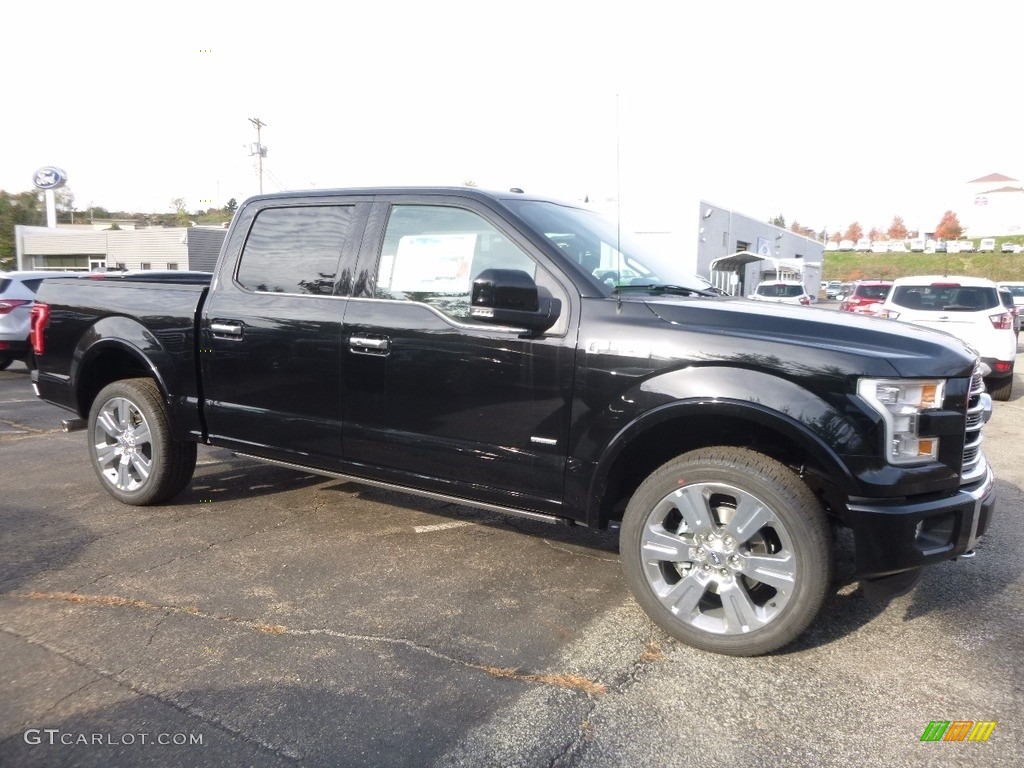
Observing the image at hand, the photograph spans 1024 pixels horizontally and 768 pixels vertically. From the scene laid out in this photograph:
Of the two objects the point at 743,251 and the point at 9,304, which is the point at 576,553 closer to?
the point at 9,304

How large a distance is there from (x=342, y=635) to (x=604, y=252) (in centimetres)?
223

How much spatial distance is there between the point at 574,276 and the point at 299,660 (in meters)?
2.03

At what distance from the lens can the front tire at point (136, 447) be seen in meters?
5.00

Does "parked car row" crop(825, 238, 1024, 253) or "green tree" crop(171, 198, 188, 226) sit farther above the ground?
"green tree" crop(171, 198, 188, 226)

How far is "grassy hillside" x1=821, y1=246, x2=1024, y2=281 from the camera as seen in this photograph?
79.3 meters

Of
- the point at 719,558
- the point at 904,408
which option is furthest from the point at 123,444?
the point at 904,408

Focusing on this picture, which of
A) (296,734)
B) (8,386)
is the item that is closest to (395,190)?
(296,734)

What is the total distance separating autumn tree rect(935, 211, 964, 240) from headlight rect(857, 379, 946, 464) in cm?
12381

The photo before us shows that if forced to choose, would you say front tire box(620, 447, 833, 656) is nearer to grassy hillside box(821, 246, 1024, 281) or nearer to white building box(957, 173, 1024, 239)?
grassy hillside box(821, 246, 1024, 281)

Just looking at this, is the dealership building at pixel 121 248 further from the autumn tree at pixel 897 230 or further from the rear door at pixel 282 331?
the autumn tree at pixel 897 230

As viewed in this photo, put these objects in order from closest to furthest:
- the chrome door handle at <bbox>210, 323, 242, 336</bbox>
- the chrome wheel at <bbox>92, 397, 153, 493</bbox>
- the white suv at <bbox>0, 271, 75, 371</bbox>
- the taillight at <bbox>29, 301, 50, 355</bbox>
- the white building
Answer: the chrome door handle at <bbox>210, 323, 242, 336</bbox> → the chrome wheel at <bbox>92, 397, 153, 493</bbox> → the taillight at <bbox>29, 301, 50, 355</bbox> → the white suv at <bbox>0, 271, 75, 371</bbox> → the white building

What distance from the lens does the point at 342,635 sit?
3393mm

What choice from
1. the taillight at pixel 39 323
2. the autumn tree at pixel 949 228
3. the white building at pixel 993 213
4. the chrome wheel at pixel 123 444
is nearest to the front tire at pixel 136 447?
the chrome wheel at pixel 123 444

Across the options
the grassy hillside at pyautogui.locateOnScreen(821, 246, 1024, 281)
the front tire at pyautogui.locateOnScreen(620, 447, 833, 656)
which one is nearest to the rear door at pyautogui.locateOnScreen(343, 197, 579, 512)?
the front tire at pyautogui.locateOnScreen(620, 447, 833, 656)
